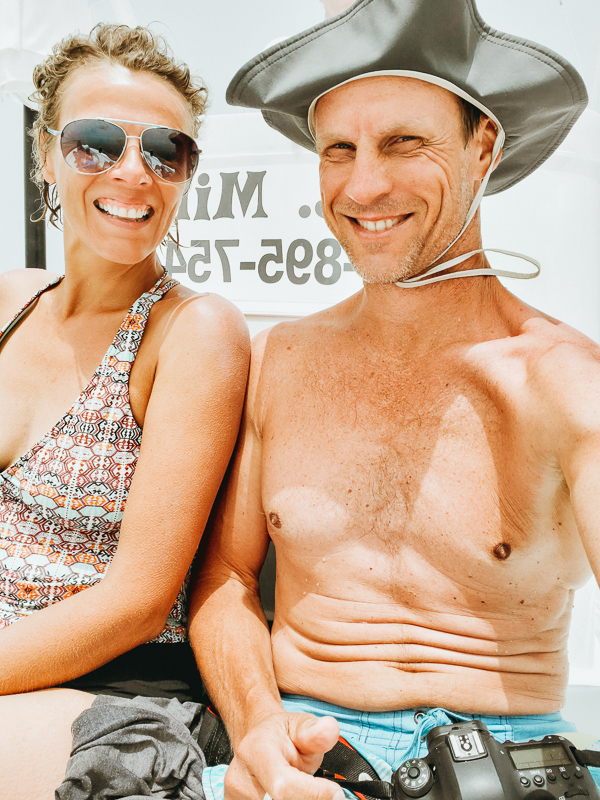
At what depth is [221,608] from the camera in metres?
1.50

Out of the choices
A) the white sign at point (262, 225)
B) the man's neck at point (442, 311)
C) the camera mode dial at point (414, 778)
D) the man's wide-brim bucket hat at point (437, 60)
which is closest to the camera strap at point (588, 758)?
the camera mode dial at point (414, 778)

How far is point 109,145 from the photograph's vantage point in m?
1.53

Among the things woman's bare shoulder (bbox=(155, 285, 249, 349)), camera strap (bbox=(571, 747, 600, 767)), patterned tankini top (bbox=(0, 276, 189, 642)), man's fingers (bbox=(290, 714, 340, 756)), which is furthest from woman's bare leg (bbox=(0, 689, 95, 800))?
camera strap (bbox=(571, 747, 600, 767))

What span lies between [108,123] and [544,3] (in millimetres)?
1754

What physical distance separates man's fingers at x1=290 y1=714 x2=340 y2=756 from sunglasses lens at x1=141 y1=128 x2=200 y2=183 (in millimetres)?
1110

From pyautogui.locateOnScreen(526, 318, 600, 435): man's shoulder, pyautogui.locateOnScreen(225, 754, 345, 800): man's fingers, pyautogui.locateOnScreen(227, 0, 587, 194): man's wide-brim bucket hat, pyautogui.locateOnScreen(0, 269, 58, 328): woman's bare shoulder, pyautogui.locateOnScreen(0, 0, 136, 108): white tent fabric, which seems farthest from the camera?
pyautogui.locateOnScreen(0, 0, 136, 108): white tent fabric

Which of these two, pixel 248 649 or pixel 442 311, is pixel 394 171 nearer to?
pixel 442 311

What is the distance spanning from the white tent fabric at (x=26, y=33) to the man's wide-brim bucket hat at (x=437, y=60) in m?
1.54

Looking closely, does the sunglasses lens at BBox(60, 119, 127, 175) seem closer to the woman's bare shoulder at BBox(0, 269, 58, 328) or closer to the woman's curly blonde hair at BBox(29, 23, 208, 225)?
the woman's curly blonde hair at BBox(29, 23, 208, 225)

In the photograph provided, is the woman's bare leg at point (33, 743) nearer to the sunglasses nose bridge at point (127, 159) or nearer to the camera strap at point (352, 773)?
the camera strap at point (352, 773)

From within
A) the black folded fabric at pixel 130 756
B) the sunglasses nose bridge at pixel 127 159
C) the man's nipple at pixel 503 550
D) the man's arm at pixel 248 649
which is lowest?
the black folded fabric at pixel 130 756

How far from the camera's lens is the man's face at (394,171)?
1.34 m

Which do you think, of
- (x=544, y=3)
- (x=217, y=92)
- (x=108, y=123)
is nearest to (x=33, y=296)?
(x=108, y=123)

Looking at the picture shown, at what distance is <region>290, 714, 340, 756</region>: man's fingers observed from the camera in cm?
98
